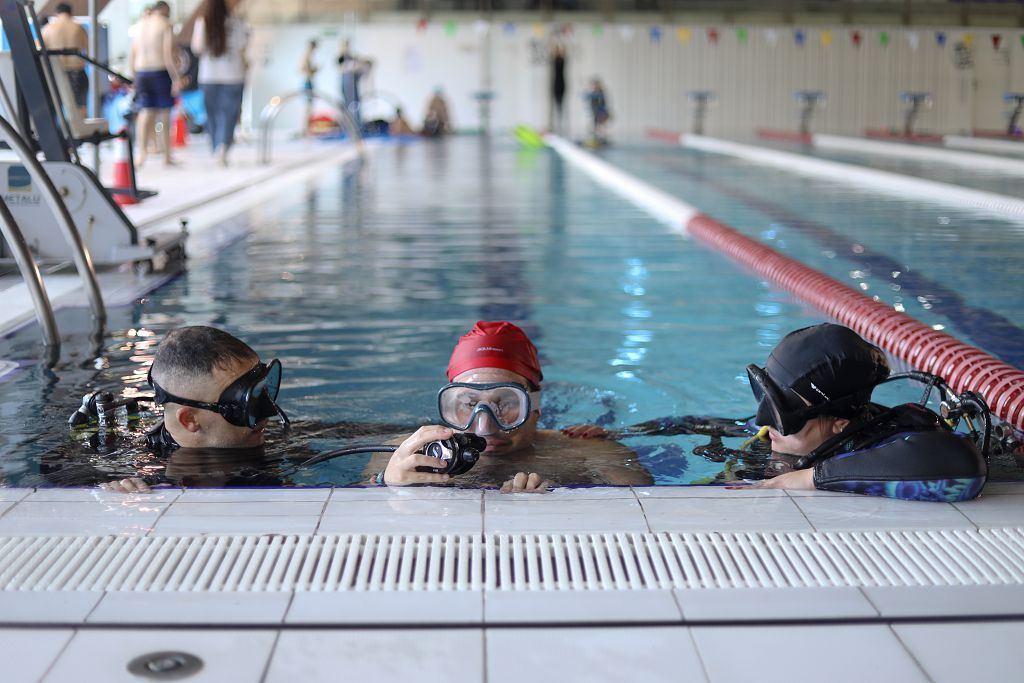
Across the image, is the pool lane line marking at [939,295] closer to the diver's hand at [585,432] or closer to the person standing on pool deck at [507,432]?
the diver's hand at [585,432]

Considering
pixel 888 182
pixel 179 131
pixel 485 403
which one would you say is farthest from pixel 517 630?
pixel 179 131

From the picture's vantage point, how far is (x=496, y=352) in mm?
2902

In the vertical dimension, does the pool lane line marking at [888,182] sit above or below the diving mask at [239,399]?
above

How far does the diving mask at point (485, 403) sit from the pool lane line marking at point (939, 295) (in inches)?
97.3

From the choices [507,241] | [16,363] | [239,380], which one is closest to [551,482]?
[239,380]

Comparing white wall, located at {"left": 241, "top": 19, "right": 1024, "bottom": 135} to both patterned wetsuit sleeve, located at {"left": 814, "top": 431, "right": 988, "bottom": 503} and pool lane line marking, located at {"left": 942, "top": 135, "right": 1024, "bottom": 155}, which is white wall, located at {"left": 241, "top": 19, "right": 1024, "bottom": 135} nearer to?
pool lane line marking, located at {"left": 942, "top": 135, "right": 1024, "bottom": 155}

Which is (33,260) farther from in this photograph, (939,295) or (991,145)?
(991,145)

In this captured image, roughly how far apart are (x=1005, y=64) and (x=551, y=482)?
28.2 m

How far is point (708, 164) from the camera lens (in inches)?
623

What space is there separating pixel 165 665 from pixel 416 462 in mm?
946

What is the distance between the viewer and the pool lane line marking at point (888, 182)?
31.4 feet

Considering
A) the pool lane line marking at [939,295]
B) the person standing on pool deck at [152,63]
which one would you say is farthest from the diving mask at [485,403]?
the person standing on pool deck at [152,63]

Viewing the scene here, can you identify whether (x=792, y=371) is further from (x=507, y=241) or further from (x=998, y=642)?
(x=507, y=241)

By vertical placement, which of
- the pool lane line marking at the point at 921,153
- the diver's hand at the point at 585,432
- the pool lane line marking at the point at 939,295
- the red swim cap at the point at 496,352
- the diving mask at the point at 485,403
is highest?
the pool lane line marking at the point at 921,153
